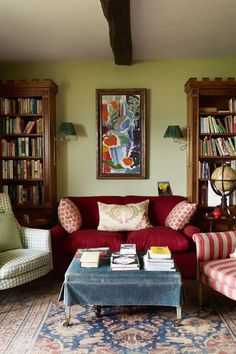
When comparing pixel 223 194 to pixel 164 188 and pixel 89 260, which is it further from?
pixel 89 260

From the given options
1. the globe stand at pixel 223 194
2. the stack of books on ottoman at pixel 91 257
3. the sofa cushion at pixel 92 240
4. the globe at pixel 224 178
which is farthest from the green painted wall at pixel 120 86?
the stack of books on ottoman at pixel 91 257

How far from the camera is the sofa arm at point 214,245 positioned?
2.83m

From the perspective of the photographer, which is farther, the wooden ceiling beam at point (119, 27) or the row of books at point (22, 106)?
the row of books at point (22, 106)

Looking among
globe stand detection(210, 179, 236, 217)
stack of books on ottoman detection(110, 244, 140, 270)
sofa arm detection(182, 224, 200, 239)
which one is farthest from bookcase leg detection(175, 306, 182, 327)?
globe stand detection(210, 179, 236, 217)

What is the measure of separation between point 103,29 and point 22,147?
1768 millimetres

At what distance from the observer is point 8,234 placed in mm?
3129

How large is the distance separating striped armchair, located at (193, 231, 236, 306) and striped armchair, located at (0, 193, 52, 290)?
1394 mm

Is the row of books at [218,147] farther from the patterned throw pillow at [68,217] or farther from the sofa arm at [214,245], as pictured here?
the patterned throw pillow at [68,217]

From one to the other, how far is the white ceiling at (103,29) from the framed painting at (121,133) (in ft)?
1.79

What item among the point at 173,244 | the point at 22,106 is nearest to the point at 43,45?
the point at 22,106

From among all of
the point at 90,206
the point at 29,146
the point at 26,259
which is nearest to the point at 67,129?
the point at 29,146

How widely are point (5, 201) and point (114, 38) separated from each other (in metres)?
2.03

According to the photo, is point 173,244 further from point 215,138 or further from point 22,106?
point 22,106

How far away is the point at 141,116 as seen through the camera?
4320 mm
